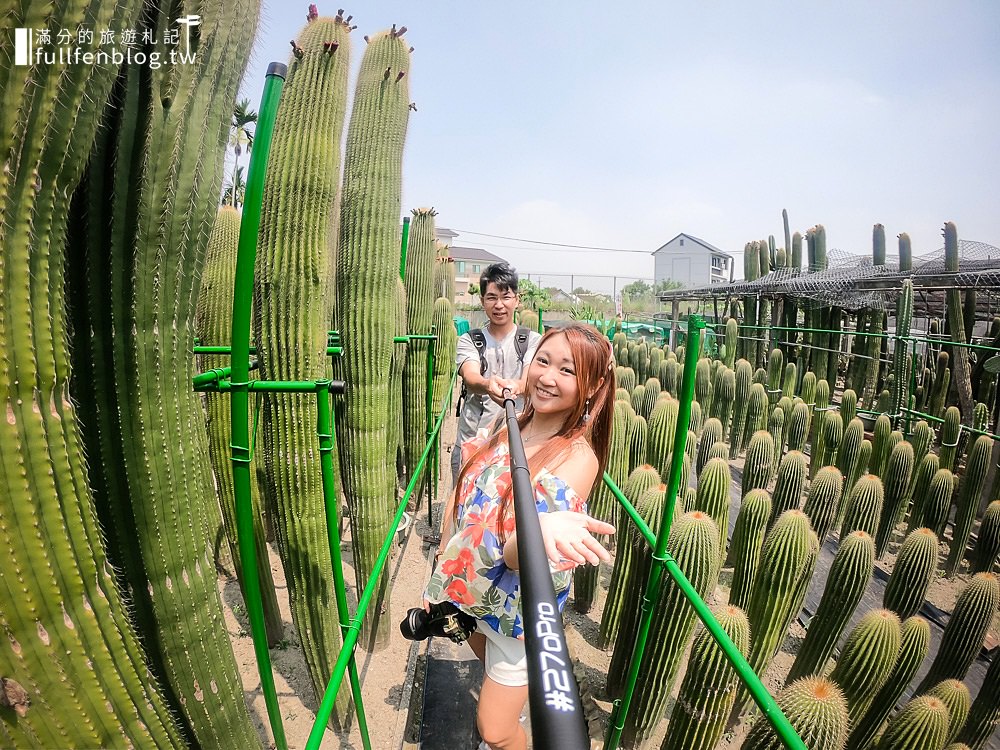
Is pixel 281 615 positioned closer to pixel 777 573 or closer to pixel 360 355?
pixel 360 355

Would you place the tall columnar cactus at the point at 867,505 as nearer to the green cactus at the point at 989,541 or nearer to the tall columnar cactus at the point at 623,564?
the green cactus at the point at 989,541

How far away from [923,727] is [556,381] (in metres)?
1.95

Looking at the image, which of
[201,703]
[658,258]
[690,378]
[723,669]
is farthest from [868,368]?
[658,258]

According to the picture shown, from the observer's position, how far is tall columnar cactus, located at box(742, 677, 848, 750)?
161 cm

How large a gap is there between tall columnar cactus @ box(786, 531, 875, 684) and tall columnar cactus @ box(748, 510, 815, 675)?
22cm

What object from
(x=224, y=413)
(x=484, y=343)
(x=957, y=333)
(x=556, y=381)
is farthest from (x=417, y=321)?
(x=957, y=333)

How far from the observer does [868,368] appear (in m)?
8.60

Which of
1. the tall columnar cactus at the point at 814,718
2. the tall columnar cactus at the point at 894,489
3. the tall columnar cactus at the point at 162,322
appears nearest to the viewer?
the tall columnar cactus at the point at 162,322

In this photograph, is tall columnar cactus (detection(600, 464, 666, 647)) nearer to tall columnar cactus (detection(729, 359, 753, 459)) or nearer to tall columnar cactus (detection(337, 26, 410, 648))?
tall columnar cactus (detection(337, 26, 410, 648))

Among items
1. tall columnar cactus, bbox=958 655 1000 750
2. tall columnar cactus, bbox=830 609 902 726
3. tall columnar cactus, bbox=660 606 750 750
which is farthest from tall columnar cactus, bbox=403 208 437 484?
tall columnar cactus, bbox=958 655 1000 750

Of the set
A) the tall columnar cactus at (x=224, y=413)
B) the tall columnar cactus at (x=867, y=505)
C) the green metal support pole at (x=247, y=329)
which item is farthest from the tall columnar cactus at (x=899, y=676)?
the tall columnar cactus at (x=224, y=413)

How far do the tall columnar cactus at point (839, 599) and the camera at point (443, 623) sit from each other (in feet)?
7.76

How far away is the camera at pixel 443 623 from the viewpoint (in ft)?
4.90

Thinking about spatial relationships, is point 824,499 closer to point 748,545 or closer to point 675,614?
point 748,545
